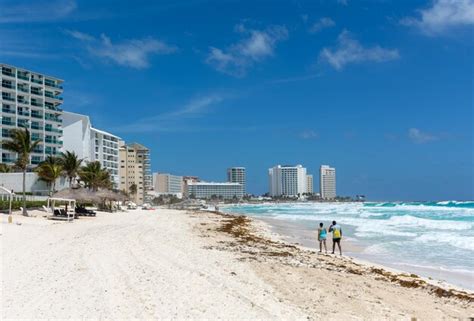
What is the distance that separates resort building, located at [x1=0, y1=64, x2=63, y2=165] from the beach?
201ft

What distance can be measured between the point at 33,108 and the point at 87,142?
17.6 m

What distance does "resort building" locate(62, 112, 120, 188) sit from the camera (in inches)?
3327

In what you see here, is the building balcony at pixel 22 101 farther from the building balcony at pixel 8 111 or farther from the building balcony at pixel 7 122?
the building balcony at pixel 7 122

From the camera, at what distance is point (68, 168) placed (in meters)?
52.1

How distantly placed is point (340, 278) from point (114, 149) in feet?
337

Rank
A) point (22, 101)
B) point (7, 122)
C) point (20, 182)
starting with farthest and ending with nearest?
1. point (22, 101)
2. point (7, 122)
3. point (20, 182)

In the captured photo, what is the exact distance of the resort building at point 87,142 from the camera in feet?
277

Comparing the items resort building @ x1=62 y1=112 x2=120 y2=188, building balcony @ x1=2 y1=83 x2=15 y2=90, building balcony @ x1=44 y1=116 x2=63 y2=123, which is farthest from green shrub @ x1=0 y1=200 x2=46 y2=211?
building balcony @ x1=44 y1=116 x2=63 y2=123

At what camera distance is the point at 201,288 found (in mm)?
9422

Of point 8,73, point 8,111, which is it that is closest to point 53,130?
point 8,111

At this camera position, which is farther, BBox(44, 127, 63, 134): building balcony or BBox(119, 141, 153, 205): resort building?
BBox(119, 141, 153, 205): resort building

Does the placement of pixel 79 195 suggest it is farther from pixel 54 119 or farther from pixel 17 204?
pixel 54 119

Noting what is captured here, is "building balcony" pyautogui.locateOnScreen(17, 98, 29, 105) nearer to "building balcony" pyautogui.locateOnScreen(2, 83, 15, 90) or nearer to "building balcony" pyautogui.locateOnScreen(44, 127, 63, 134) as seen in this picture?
"building balcony" pyautogui.locateOnScreen(2, 83, 15, 90)

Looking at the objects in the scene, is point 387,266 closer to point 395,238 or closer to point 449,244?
point 449,244
